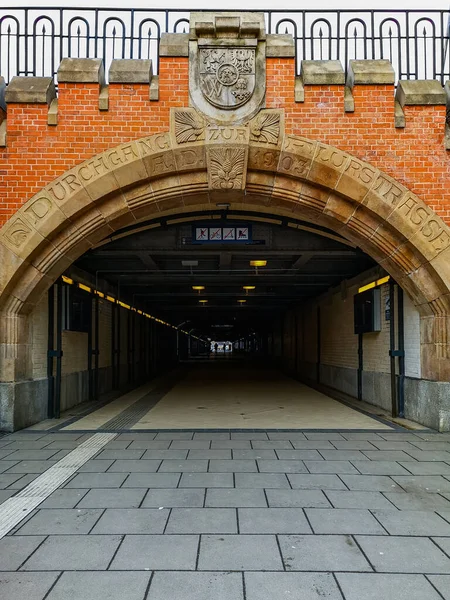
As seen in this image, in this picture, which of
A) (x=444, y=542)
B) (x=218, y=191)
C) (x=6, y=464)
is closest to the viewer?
(x=444, y=542)

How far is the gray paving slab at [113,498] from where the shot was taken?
4242 mm

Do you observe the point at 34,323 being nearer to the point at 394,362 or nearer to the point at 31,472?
the point at 31,472

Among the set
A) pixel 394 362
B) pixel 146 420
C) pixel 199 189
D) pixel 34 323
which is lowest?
pixel 146 420

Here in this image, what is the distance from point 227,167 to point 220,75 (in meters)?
1.43

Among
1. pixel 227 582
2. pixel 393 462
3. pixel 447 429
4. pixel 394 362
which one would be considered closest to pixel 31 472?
pixel 227 582

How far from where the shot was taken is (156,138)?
24.6ft

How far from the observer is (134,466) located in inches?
217

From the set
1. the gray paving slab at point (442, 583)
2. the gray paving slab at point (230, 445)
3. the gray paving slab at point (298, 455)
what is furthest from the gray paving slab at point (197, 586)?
the gray paving slab at point (230, 445)

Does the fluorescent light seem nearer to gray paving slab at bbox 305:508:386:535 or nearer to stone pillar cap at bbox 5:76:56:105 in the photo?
stone pillar cap at bbox 5:76:56:105

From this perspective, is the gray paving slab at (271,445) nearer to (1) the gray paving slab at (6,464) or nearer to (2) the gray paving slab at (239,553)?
(2) the gray paving slab at (239,553)

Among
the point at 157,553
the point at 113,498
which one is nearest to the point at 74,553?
the point at 157,553

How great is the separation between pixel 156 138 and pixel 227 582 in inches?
252

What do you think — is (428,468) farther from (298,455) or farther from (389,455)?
(298,455)

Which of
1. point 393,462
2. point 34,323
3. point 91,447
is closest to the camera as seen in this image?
point 393,462
